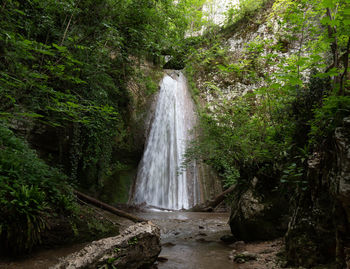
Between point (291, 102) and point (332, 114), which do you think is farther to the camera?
point (291, 102)

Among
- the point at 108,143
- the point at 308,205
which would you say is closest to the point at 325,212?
the point at 308,205

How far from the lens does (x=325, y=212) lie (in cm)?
275

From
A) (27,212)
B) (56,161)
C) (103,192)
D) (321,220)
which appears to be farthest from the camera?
(103,192)

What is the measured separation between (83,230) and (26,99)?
9.43 ft

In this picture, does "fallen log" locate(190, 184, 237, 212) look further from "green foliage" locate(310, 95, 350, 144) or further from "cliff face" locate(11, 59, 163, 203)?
"green foliage" locate(310, 95, 350, 144)

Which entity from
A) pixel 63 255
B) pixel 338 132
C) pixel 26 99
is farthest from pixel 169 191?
pixel 338 132

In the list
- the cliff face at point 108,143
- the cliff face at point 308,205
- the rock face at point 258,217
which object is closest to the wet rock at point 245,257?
the cliff face at point 308,205

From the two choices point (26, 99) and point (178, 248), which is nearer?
point (26, 99)

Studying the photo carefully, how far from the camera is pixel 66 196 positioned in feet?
16.8

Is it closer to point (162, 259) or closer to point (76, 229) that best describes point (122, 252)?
point (162, 259)

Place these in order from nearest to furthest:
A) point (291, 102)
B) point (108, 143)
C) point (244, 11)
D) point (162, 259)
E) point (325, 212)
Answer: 1. point (325, 212)
2. point (162, 259)
3. point (291, 102)
4. point (108, 143)
5. point (244, 11)

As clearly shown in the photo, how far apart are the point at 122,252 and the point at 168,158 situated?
34.1 ft

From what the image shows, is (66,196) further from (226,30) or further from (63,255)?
(226,30)

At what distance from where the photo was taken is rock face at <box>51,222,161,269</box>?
9.41ft
